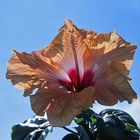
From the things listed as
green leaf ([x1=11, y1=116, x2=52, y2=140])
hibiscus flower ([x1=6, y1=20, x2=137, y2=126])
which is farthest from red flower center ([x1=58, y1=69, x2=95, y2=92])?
green leaf ([x1=11, y1=116, x2=52, y2=140])

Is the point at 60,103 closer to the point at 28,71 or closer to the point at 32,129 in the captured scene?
the point at 28,71

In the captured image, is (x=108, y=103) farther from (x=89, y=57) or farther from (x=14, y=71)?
(x=14, y=71)

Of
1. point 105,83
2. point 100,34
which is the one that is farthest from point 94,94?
point 100,34

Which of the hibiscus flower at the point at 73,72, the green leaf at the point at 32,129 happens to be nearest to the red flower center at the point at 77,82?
the hibiscus flower at the point at 73,72

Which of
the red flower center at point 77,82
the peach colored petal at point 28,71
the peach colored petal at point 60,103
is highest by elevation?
the peach colored petal at point 28,71

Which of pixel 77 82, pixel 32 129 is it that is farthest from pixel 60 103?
pixel 32 129

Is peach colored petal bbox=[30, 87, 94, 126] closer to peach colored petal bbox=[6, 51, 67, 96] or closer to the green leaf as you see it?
peach colored petal bbox=[6, 51, 67, 96]

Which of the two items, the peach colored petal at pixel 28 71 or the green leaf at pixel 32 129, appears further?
the green leaf at pixel 32 129

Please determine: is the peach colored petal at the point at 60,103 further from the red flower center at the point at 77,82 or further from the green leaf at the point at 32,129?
the green leaf at the point at 32,129
